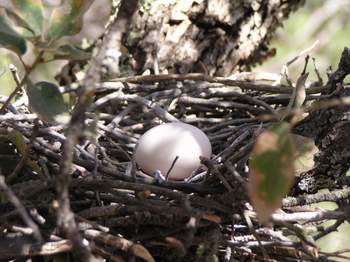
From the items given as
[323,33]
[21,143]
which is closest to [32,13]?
[21,143]

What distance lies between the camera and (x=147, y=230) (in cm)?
72

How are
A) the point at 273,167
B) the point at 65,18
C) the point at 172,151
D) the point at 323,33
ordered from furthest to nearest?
1. the point at 323,33
2. the point at 172,151
3. the point at 65,18
4. the point at 273,167

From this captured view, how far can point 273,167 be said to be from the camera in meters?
0.48

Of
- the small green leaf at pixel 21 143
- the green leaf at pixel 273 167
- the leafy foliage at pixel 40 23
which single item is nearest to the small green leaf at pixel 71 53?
the leafy foliage at pixel 40 23

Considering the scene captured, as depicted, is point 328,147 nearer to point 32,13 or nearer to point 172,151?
point 172,151

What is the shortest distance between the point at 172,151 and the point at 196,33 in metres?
0.48

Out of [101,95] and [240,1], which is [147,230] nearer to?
[101,95]

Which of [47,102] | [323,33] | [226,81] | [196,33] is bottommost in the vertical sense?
[47,102]

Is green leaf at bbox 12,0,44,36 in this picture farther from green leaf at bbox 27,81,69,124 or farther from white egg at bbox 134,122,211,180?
white egg at bbox 134,122,211,180

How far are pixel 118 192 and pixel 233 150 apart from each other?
169 mm

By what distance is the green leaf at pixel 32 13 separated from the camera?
648 millimetres

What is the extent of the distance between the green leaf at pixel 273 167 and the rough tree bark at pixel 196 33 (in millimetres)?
716

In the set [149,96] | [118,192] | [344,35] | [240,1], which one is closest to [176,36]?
[240,1]

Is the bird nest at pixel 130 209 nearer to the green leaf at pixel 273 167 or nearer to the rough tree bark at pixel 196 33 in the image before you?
the green leaf at pixel 273 167
